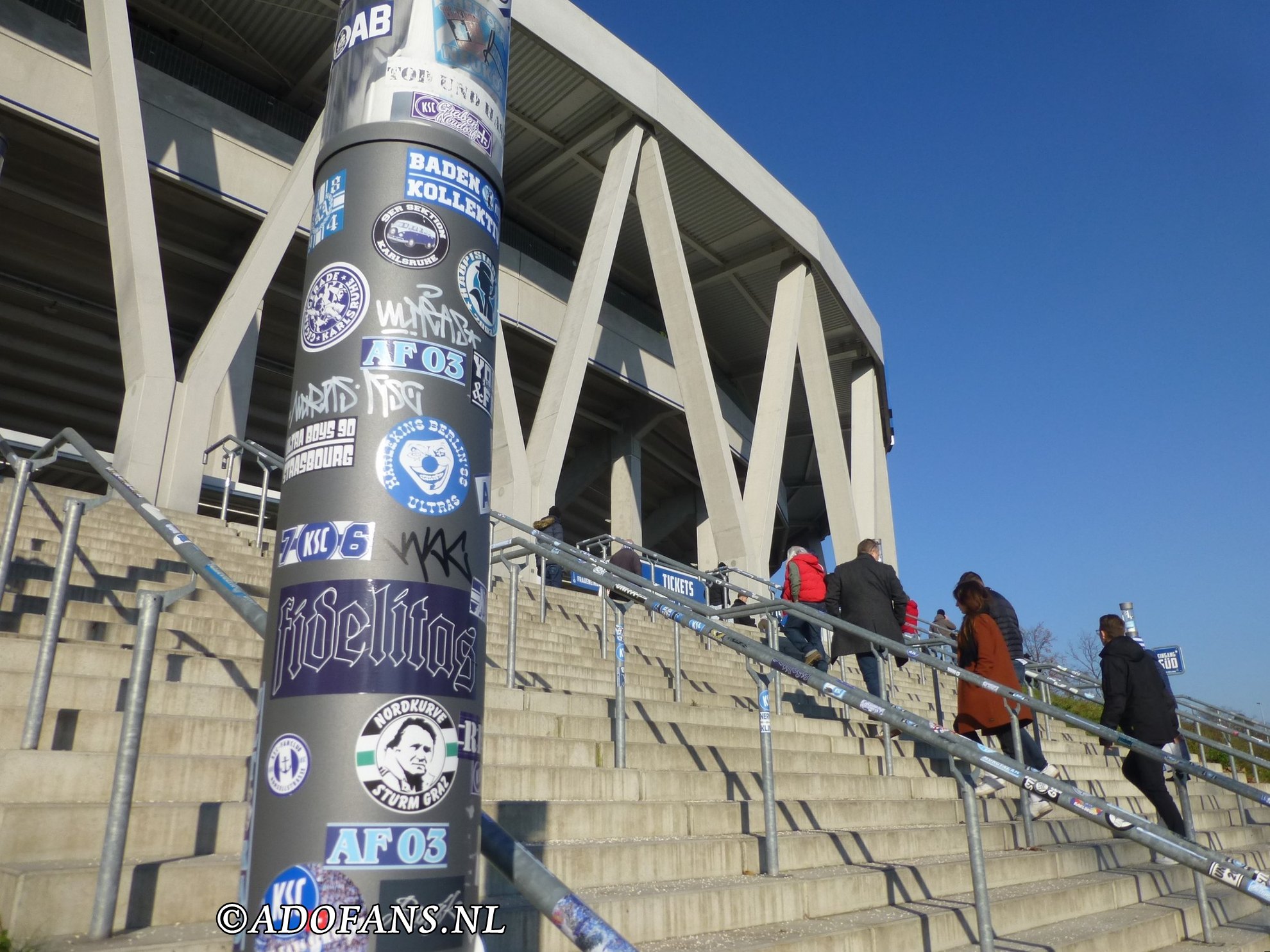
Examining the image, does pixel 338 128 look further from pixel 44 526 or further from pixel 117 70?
pixel 117 70

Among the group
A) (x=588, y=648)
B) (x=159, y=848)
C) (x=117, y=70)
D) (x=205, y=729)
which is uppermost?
(x=117, y=70)

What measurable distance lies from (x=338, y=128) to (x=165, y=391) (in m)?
11.1

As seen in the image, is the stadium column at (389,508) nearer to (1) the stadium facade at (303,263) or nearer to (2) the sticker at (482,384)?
(2) the sticker at (482,384)

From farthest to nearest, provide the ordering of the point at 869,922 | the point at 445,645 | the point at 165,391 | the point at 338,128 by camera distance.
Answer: the point at 165,391
the point at 869,922
the point at 338,128
the point at 445,645

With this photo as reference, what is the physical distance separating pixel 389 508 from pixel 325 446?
252 mm

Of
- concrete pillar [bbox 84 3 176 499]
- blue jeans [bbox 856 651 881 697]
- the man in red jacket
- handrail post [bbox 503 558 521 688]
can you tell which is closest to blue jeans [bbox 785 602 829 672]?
the man in red jacket

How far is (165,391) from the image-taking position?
40.6 feet

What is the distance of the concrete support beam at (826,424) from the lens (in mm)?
22453

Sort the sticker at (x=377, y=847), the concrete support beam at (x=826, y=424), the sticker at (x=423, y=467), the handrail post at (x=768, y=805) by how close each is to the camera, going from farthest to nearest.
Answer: the concrete support beam at (x=826, y=424)
the handrail post at (x=768, y=805)
the sticker at (x=423, y=467)
the sticker at (x=377, y=847)

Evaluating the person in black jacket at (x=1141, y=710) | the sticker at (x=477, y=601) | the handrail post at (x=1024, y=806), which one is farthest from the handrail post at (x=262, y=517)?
the person in black jacket at (x=1141, y=710)

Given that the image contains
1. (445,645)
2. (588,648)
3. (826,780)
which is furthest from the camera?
(588,648)

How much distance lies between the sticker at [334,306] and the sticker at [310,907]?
1.29m

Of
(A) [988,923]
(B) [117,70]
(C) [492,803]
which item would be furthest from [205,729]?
(B) [117,70]

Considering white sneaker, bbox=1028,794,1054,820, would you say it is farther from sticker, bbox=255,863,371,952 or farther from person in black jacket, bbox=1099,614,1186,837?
sticker, bbox=255,863,371,952
